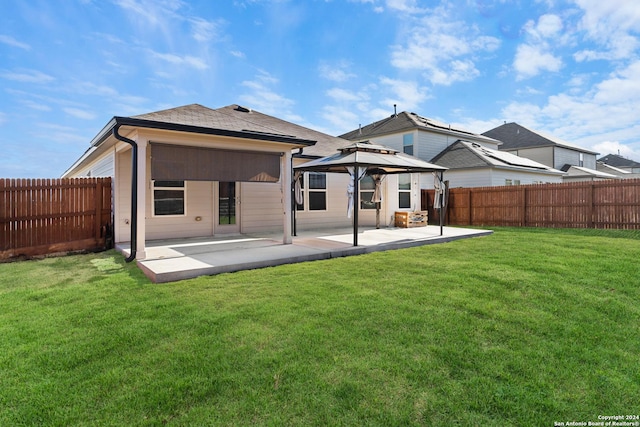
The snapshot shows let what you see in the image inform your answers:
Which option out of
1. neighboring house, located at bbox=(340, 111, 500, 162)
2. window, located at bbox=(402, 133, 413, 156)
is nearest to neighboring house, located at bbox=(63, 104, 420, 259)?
window, located at bbox=(402, 133, 413, 156)

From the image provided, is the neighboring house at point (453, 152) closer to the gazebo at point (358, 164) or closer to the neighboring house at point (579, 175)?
the neighboring house at point (579, 175)

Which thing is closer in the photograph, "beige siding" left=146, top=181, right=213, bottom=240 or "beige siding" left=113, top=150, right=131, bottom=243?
"beige siding" left=113, top=150, right=131, bottom=243

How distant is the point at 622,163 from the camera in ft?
136

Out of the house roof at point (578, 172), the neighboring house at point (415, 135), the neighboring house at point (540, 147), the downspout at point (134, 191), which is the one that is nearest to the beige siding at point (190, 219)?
the downspout at point (134, 191)

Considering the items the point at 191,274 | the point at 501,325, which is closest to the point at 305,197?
the point at 191,274

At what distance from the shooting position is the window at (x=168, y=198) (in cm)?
860

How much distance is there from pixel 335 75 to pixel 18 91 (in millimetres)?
13039

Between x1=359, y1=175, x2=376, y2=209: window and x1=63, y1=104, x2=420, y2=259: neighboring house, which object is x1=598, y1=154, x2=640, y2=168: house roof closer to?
x1=63, y1=104, x2=420, y2=259: neighboring house

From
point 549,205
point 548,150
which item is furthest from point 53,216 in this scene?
point 548,150

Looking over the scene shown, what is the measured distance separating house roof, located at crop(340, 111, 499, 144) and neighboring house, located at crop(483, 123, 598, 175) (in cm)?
482

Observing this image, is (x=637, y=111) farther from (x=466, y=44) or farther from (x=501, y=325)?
(x=501, y=325)

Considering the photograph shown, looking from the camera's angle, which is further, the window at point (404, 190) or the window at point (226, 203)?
the window at point (404, 190)

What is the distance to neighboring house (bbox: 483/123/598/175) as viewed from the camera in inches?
980

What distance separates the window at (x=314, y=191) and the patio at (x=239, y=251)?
8.63 ft
